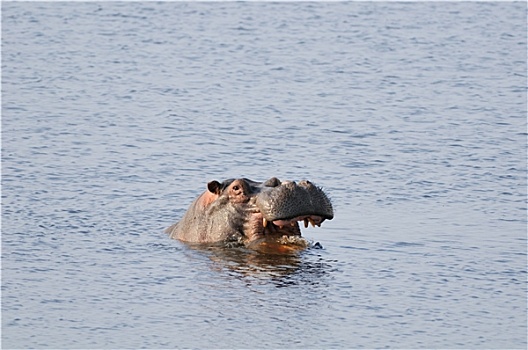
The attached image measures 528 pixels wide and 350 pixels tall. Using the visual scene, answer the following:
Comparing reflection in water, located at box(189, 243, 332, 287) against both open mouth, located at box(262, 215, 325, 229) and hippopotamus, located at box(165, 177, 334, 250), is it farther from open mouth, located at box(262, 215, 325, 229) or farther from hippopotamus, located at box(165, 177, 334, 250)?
open mouth, located at box(262, 215, 325, 229)

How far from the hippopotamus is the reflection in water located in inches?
6.0

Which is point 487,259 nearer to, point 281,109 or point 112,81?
point 281,109

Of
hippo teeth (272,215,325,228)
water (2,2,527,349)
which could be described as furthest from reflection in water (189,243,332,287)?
hippo teeth (272,215,325,228)

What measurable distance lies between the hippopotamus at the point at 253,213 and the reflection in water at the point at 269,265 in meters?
0.15

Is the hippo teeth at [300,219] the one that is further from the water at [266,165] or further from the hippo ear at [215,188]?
the hippo ear at [215,188]

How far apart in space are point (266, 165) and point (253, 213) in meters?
3.26

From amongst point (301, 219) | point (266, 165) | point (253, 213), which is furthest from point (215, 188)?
point (266, 165)

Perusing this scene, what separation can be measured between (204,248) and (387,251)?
5.26ft

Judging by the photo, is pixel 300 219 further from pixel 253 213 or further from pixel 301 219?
pixel 253 213

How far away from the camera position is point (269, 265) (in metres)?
10.5

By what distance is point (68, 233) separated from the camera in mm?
11656

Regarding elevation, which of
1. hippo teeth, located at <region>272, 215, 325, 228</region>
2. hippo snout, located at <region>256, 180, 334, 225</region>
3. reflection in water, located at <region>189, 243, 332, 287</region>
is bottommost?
reflection in water, located at <region>189, 243, 332, 287</region>

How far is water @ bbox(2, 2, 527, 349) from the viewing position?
9.07 meters

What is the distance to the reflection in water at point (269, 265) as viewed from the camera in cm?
1012
